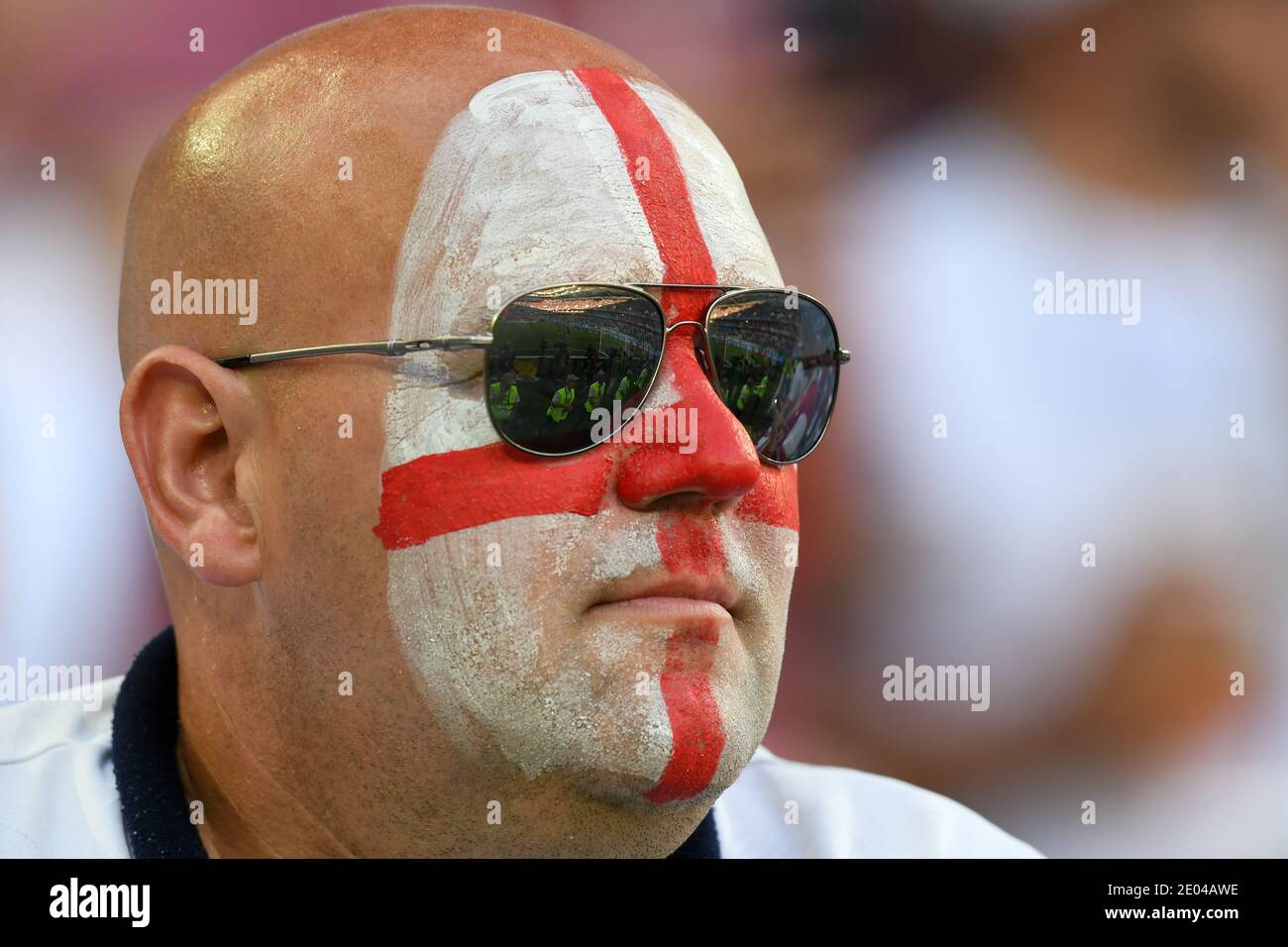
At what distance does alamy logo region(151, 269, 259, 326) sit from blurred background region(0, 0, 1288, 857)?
1.83m

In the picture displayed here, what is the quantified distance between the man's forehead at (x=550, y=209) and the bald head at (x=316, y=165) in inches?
1.6

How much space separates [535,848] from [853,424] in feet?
7.63

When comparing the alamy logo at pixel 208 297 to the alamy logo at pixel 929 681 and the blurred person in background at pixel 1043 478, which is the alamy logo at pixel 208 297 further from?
the alamy logo at pixel 929 681

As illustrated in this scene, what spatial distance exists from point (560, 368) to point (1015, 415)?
237 centimetres

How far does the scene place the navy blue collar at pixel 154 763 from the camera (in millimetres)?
2252

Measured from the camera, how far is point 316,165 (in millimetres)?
2078

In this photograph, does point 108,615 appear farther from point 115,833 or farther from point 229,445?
point 229,445

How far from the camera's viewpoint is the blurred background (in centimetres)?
403

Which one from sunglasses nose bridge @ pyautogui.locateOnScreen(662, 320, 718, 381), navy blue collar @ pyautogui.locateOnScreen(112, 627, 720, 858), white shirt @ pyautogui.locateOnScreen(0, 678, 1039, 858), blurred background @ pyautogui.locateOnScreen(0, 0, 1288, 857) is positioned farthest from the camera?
blurred background @ pyautogui.locateOnScreen(0, 0, 1288, 857)

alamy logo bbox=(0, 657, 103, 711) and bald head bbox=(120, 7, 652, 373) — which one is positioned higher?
bald head bbox=(120, 7, 652, 373)

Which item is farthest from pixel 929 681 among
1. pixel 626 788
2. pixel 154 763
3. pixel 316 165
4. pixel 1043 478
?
pixel 316 165

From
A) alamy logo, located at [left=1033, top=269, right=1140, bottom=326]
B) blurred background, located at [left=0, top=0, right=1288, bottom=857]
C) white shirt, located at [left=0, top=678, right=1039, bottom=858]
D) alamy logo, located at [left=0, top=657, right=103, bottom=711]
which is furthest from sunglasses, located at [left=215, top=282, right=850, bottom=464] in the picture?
alamy logo, located at [left=1033, top=269, right=1140, bottom=326]

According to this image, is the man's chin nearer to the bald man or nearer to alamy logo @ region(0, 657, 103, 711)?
the bald man
